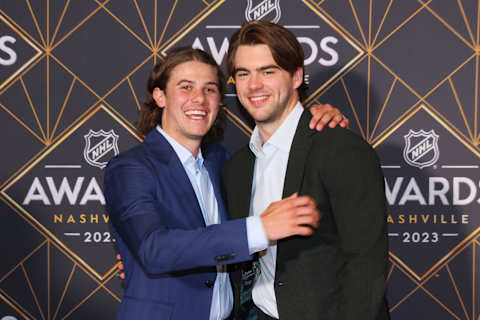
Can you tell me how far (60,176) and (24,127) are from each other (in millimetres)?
355

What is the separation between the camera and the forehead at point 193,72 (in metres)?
1.76

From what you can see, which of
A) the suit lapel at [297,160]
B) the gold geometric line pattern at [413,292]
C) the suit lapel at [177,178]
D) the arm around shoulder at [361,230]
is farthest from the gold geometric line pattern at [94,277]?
the gold geometric line pattern at [413,292]

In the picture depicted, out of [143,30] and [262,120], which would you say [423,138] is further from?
[143,30]

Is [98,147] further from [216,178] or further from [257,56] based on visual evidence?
[257,56]

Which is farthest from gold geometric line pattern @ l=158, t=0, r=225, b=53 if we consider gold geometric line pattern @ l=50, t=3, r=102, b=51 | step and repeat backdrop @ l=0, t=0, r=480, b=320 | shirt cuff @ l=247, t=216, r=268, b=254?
shirt cuff @ l=247, t=216, r=268, b=254

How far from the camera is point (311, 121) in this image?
5.23ft

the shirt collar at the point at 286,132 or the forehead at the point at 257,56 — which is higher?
the forehead at the point at 257,56

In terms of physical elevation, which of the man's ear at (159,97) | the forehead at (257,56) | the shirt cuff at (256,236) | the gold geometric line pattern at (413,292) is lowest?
the gold geometric line pattern at (413,292)

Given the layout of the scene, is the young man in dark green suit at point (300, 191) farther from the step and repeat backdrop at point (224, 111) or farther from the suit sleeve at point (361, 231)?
the step and repeat backdrop at point (224, 111)

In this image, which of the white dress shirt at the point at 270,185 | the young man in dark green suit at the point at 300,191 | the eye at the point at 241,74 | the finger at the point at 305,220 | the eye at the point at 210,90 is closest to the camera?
the finger at the point at 305,220

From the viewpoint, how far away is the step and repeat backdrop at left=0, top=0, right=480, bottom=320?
2324mm

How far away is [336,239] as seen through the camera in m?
1.48

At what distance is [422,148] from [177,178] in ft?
4.90

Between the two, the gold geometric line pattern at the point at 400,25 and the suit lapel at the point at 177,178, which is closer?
the suit lapel at the point at 177,178
